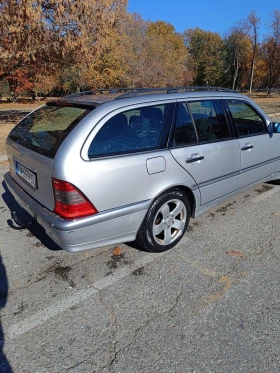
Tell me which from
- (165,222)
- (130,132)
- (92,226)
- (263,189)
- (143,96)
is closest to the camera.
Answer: (92,226)

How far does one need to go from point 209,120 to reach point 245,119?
0.93 metres

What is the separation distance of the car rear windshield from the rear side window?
270mm

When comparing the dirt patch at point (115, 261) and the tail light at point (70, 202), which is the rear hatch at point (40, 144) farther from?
the dirt patch at point (115, 261)

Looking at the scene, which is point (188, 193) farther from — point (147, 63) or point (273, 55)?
point (273, 55)

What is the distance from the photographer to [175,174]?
2807mm

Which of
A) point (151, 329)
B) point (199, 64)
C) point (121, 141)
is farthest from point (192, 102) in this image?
point (199, 64)

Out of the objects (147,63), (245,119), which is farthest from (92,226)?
(147,63)

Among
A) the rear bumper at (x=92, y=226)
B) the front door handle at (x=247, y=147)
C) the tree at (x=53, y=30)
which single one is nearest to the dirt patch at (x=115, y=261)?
the rear bumper at (x=92, y=226)

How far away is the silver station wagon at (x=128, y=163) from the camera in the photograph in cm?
233

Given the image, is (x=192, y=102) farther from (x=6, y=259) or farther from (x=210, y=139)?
(x=6, y=259)

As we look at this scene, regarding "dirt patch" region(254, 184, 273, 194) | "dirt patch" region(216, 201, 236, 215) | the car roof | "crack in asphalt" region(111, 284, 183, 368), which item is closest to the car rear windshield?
the car roof

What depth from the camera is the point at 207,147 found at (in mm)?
3127

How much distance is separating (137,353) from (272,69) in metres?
61.8

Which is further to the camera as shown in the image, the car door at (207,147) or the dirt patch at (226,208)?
the dirt patch at (226,208)
